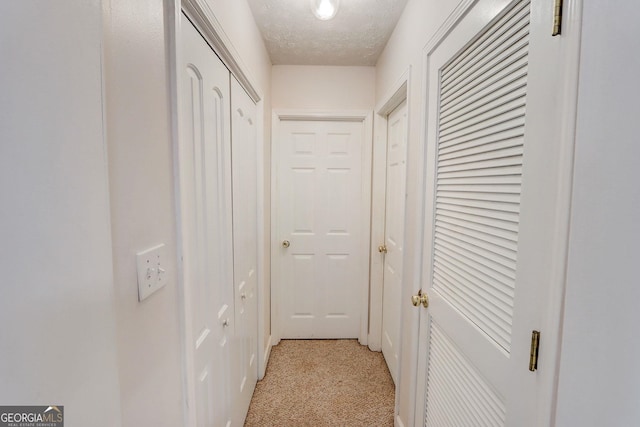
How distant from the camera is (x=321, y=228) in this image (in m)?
2.35

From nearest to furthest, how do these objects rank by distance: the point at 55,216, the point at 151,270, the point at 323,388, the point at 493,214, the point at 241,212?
the point at 55,216 < the point at 151,270 < the point at 493,214 < the point at 241,212 < the point at 323,388

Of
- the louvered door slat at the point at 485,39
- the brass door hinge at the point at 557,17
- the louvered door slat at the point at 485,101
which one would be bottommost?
the louvered door slat at the point at 485,101

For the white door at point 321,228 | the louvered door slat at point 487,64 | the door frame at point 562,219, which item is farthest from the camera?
the white door at point 321,228

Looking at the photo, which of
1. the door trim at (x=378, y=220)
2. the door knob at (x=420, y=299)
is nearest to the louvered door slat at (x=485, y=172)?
the door knob at (x=420, y=299)

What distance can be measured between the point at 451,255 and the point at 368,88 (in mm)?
1734

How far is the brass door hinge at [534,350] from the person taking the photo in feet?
1.92

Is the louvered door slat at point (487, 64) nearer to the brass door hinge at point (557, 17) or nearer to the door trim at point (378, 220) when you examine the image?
the brass door hinge at point (557, 17)

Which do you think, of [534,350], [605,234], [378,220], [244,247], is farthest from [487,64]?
[378,220]

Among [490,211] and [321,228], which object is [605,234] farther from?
[321,228]

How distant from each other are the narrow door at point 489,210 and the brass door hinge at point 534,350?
0.01m

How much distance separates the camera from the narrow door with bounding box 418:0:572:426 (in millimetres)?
584

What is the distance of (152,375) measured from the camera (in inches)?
24.6

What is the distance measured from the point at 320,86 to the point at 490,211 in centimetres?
186

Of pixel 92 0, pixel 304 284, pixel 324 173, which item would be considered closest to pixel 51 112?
pixel 92 0
